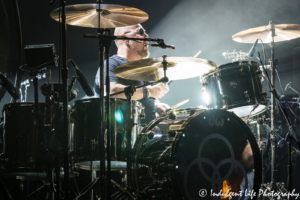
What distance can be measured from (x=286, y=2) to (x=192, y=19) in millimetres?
1741

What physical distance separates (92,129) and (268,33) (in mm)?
2968

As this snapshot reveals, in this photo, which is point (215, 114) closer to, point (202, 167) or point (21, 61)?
point (202, 167)

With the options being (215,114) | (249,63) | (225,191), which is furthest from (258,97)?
(225,191)

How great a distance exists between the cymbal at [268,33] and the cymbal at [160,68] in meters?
1.52

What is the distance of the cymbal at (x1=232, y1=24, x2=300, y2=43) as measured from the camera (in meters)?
3.99

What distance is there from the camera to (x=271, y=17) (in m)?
5.49

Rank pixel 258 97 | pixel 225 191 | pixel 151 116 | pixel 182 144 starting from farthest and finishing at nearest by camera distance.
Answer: pixel 151 116
pixel 258 97
pixel 225 191
pixel 182 144

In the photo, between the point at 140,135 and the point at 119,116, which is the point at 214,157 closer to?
the point at 140,135

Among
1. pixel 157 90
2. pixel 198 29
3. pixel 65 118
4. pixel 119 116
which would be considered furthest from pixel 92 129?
pixel 198 29

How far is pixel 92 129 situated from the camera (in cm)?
275

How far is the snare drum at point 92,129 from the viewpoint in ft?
8.94

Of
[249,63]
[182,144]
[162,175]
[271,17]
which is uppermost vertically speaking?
[271,17]

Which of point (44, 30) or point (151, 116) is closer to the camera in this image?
point (151, 116)

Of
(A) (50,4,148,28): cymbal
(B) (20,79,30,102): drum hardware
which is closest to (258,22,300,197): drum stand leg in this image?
(A) (50,4,148,28): cymbal
